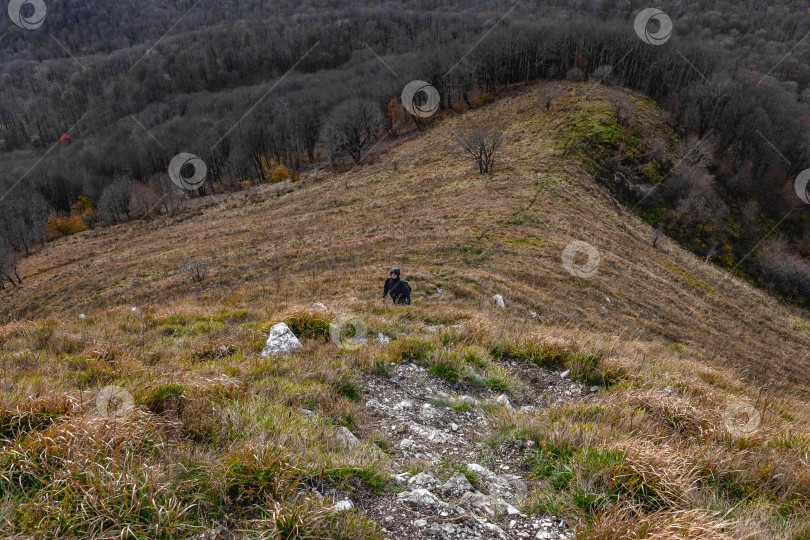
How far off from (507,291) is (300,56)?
635 feet

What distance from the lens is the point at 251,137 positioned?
95.2 meters

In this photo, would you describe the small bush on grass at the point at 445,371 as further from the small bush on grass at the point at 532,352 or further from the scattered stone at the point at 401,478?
the scattered stone at the point at 401,478

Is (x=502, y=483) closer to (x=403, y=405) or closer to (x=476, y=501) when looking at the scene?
(x=476, y=501)

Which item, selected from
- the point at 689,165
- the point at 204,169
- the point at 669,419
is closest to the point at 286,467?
the point at 669,419

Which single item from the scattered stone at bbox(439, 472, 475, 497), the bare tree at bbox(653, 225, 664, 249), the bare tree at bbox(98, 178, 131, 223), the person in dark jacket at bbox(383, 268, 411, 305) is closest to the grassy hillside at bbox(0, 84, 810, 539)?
the scattered stone at bbox(439, 472, 475, 497)

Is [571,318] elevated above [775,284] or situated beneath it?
elevated above

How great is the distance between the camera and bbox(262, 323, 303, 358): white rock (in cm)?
682

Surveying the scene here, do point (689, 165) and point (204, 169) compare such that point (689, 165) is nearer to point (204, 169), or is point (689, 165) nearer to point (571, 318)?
point (571, 318)

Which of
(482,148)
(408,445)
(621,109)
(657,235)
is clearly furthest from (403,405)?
(621,109)

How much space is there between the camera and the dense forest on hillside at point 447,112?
5016 cm

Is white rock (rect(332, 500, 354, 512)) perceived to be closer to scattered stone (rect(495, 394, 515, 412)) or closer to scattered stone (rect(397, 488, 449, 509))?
scattered stone (rect(397, 488, 449, 509))

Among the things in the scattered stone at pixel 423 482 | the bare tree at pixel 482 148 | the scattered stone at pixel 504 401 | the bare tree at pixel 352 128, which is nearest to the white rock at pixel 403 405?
the scattered stone at pixel 504 401

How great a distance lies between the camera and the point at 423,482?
362cm

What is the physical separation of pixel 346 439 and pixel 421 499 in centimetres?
109
